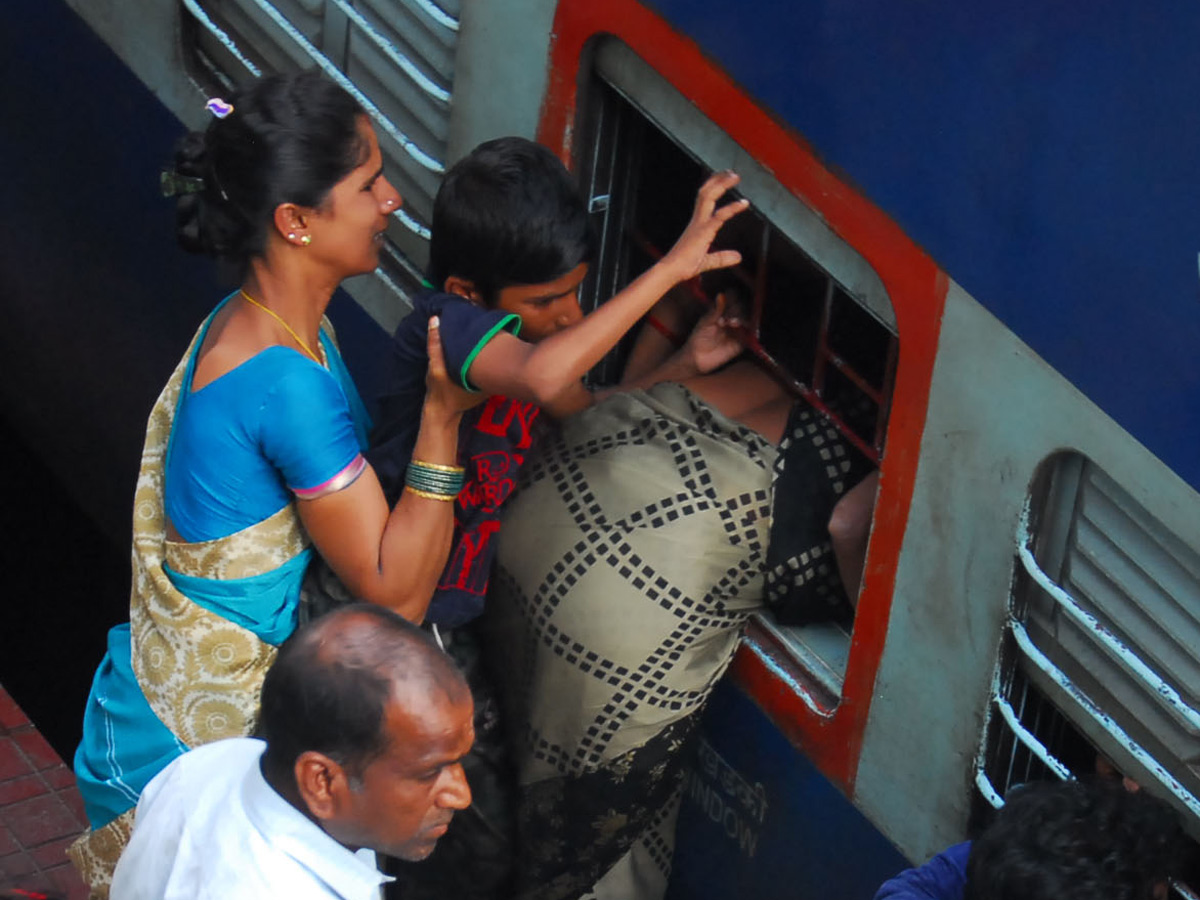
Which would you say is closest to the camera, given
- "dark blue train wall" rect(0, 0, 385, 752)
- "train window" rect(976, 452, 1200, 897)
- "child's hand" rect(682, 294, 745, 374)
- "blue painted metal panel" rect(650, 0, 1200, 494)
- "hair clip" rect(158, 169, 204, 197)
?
"blue painted metal panel" rect(650, 0, 1200, 494)

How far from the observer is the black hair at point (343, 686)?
6.67 feet

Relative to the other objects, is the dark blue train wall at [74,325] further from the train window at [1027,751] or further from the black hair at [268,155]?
the train window at [1027,751]

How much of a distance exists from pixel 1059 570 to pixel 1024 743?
10.6 inches

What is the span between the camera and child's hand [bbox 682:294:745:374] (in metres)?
2.92

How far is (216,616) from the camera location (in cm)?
272

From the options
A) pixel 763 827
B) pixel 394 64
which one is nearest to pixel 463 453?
pixel 763 827

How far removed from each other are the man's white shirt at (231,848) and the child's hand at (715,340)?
42.2 inches

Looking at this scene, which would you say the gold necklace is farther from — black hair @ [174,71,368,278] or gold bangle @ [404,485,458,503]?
gold bangle @ [404,485,458,503]

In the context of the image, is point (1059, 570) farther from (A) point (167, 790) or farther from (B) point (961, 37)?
(A) point (167, 790)

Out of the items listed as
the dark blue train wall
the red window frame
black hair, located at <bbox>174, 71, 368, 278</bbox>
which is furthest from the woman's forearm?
the dark blue train wall

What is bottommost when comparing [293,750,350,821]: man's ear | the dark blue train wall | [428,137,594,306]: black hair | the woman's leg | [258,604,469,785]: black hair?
the dark blue train wall

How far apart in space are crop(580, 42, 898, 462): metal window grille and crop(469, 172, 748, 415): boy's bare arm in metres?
0.18

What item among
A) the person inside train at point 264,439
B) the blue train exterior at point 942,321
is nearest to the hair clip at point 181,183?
the person inside train at point 264,439

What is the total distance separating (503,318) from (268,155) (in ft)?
1.38
